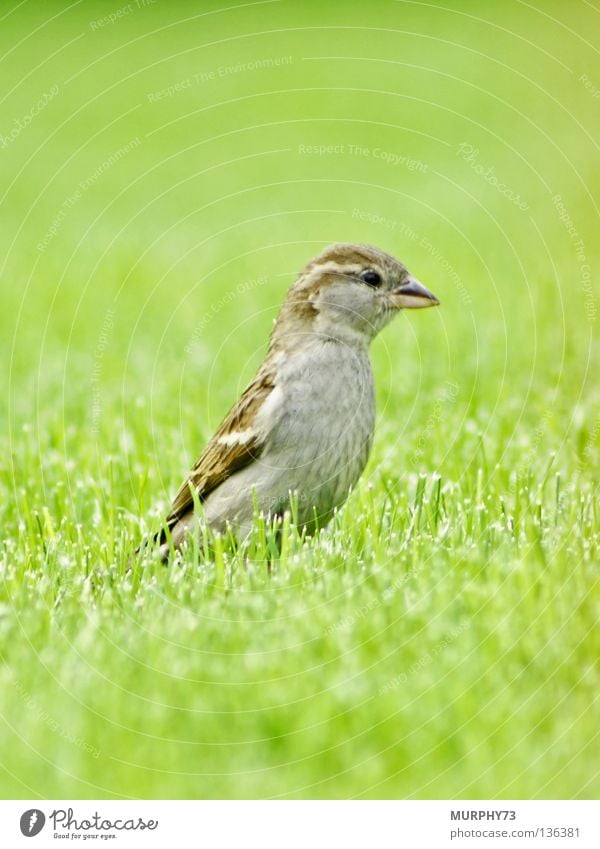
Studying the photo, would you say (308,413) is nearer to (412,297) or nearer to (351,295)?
(351,295)

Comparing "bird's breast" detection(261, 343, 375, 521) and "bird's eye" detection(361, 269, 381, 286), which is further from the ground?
"bird's eye" detection(361, 269, 381, 286)

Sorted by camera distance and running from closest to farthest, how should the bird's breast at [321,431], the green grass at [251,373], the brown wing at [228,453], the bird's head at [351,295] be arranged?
the green grass at [251,373] < the bird's breast at [321,431] < the brown wing at [228,453] < the bird's head at [351,295]

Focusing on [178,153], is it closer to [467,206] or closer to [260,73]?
[260,73]

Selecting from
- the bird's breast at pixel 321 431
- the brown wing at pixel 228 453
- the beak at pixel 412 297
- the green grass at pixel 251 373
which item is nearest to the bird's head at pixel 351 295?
the beak at pixel 412 297

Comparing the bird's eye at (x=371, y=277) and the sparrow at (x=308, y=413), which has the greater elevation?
the bird's eye at (x=371, y=277)

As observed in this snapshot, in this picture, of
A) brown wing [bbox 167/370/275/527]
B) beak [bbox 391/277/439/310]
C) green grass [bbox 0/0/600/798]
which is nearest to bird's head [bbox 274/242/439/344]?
beak [bbox 391/277/439/310]

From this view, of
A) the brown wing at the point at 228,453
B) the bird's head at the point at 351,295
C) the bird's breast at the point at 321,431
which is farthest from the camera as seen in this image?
the bird's head at the point at 351,295

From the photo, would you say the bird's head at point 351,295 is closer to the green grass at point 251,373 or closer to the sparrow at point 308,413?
the sparrow at point 308,413

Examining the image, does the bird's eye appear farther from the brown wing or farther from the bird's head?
the brown wing
